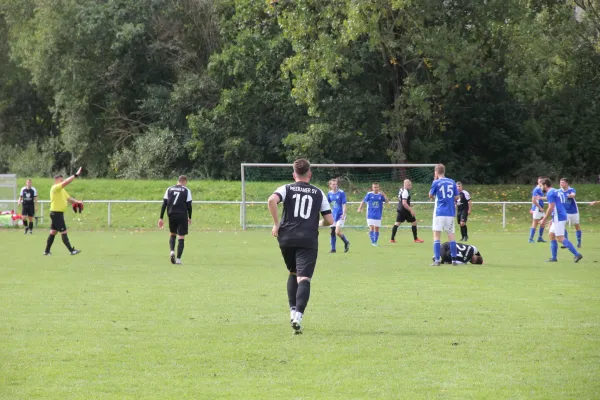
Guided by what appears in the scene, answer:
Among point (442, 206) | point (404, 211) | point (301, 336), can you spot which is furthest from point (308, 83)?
point (301, 336)

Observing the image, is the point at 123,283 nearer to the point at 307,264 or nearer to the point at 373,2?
the point at 307,264

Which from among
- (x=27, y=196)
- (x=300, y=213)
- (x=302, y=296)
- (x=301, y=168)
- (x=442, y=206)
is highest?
(x=301, y=168)

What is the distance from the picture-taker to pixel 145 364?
26.2ft

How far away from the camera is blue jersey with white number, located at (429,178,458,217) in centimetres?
1778

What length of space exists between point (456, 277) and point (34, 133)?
42.4 metres

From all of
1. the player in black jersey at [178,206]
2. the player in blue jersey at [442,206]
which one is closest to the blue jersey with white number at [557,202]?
the player in blue jersey at [442,206]

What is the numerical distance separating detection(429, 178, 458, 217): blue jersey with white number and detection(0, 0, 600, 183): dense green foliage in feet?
57.7

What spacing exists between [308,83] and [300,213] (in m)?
27.2

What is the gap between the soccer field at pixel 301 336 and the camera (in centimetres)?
717

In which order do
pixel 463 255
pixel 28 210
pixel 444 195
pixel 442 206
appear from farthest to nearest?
1. pixel 28 210
2. pixel 463 255
3. pixel 442 206
4. pixel 444 195

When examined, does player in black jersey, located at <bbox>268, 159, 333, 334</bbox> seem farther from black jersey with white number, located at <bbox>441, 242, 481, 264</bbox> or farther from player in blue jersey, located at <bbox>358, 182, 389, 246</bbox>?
player in blue jersey, located at <bbox>358, 182, 389, 246</bbox>

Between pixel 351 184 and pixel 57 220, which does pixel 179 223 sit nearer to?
pixel 57 220

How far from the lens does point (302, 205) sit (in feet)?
32.4

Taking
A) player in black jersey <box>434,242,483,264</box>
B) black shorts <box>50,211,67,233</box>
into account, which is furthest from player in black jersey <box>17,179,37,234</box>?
player in black jersey <box>434,242,483,264</box>
